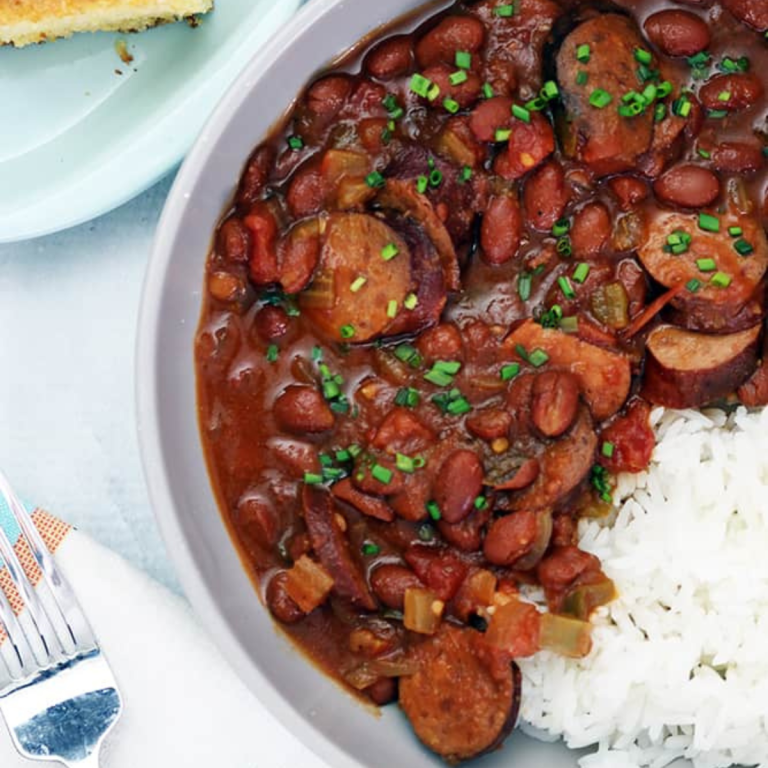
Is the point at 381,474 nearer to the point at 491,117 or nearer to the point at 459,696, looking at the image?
the point at 459,696

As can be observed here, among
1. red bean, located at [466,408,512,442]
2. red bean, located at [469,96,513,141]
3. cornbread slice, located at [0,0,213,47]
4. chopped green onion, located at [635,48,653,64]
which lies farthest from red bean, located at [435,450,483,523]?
cornbread slice, located at [0,0,213,47]

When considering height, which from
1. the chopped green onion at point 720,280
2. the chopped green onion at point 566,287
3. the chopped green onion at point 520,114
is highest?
the chopped green onion at point 520,114

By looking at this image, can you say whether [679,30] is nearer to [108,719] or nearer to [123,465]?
[123,465]

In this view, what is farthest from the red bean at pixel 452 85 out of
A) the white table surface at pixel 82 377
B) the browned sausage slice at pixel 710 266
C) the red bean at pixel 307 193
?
the white table surface at pixel 82 377

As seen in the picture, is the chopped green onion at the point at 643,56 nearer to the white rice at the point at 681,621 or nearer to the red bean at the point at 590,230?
the red bean at the point at 590,230

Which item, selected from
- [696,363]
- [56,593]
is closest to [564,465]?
[696,363]

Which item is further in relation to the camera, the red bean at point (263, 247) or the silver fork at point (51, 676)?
the silver fork at point (51, 676)
